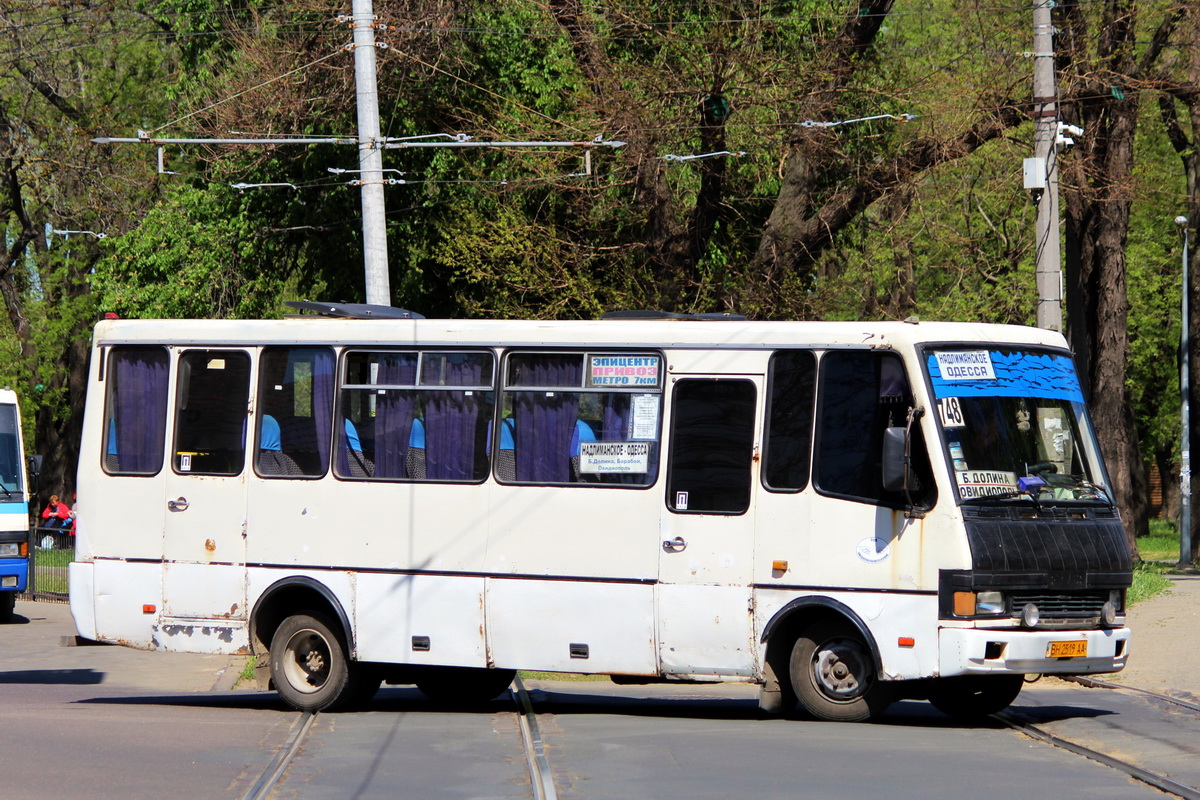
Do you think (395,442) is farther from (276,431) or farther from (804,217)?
(804,217)

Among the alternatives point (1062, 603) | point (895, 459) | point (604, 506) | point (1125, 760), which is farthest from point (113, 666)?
point (1125, 760)

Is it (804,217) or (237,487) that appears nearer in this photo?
(237,487)

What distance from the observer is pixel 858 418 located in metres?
11.4

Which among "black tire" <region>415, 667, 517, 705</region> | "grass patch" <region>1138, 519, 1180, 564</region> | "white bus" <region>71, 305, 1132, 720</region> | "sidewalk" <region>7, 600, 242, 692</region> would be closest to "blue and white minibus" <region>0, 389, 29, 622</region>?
"sidewalk" <region>7, 600, 242, 692</region>

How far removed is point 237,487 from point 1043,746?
6.05 meters

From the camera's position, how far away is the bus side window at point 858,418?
36.8 feet

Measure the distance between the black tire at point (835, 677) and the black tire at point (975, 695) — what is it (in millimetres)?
665

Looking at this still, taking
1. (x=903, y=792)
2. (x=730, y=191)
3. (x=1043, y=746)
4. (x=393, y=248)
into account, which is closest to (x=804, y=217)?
(x=730, y=191)

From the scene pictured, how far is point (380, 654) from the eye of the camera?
1227 centimetres

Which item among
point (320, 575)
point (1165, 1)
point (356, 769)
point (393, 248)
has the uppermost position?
point (1165, 1)

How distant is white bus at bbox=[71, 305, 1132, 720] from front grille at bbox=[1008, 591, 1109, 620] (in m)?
0.02

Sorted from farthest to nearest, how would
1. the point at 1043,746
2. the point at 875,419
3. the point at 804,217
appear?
the point at 804,217 → the point at 875,419 → the point at 1043,746

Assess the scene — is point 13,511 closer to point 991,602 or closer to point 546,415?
point 546,415

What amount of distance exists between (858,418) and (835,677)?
1.72 meters
